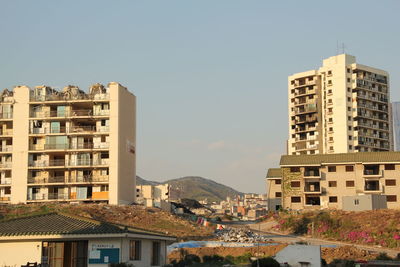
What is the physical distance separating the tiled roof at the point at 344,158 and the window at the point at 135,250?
7590 cm

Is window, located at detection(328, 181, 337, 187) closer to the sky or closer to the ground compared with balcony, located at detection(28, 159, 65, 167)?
closer to the ground

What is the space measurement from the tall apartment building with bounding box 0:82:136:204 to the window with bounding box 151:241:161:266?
56.4 metres

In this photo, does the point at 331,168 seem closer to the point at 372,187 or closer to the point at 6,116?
the point at 372,187

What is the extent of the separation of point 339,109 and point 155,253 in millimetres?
116209

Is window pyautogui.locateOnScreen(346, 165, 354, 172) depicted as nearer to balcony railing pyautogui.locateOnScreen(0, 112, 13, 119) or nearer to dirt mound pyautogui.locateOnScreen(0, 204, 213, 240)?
dirt mound pyautogui.locateOnScreen(0, 204, 213, 240)

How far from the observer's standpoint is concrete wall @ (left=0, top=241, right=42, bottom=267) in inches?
1571

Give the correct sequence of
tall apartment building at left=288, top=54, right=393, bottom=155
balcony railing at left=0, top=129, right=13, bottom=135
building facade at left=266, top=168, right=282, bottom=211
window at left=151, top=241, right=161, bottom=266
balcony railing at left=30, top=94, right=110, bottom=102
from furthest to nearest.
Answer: tall apartment building at left=288, top=54, right=393, bottom=155 < building facade at left=266, top=168, right=282, bottom=211 < balcony railing at left=0, top=129, right=13, bottom=135 < balcony railing at left=30, top=94, right=110, bottom=102 < window at left=151, top=241, right=161, bottom=266

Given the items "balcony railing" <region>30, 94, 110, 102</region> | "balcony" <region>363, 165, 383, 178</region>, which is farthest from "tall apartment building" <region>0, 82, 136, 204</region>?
"balcony" <region>363, 165, 383, 178</region>

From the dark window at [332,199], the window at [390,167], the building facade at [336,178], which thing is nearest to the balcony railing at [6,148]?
the building facade at [336,178]

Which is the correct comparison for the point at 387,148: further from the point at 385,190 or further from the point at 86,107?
the point at 86,107

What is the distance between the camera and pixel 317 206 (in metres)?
114

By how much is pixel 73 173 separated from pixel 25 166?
28.2 ft

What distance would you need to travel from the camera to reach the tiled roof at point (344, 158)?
111 meters

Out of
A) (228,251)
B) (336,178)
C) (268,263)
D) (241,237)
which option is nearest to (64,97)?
(241,237)
